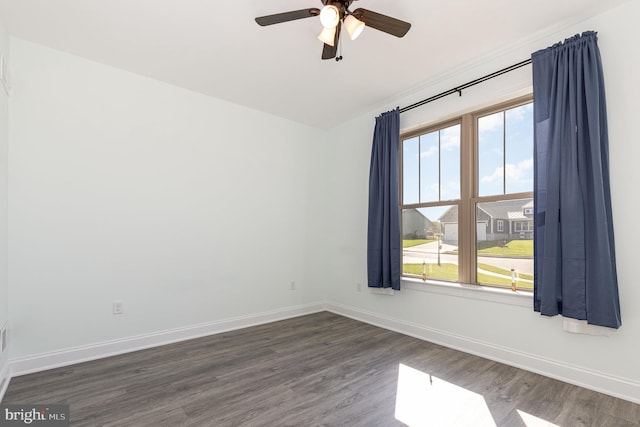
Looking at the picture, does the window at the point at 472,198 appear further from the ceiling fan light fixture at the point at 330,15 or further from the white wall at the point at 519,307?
the ceiling fan light fixture at the point at 330,15

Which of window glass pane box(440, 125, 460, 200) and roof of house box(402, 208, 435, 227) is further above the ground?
window glass pane box(440, 125, 460, 200)

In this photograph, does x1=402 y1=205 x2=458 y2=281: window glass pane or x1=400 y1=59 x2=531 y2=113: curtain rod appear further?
x1=402 y1=205 x2=458 y2=281: window glass pane

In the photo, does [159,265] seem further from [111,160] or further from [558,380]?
[558,380]

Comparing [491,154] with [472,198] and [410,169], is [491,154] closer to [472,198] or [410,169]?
[472,198]

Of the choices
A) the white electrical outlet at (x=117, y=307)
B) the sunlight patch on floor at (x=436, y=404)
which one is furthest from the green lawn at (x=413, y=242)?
the white electrical outlet at (x=117, y=307)

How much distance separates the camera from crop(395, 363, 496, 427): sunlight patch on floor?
1.95 meters

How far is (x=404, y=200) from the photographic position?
393 centimetres

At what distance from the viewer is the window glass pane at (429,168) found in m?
3.61

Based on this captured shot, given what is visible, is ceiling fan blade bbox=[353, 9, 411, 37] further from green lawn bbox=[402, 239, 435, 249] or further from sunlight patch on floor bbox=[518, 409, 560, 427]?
sunlight patch on floor bbox=[518, 409, 560, 427]

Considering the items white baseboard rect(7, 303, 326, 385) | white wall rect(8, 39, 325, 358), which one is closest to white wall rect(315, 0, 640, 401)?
white wall rect(8, 39, 325, 358)

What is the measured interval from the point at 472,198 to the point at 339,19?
220cm

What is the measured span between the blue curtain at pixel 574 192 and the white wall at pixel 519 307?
11cm

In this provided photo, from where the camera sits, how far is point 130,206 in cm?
317

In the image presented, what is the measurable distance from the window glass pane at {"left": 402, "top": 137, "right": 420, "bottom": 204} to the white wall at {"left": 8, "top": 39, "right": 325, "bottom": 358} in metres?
1.71
